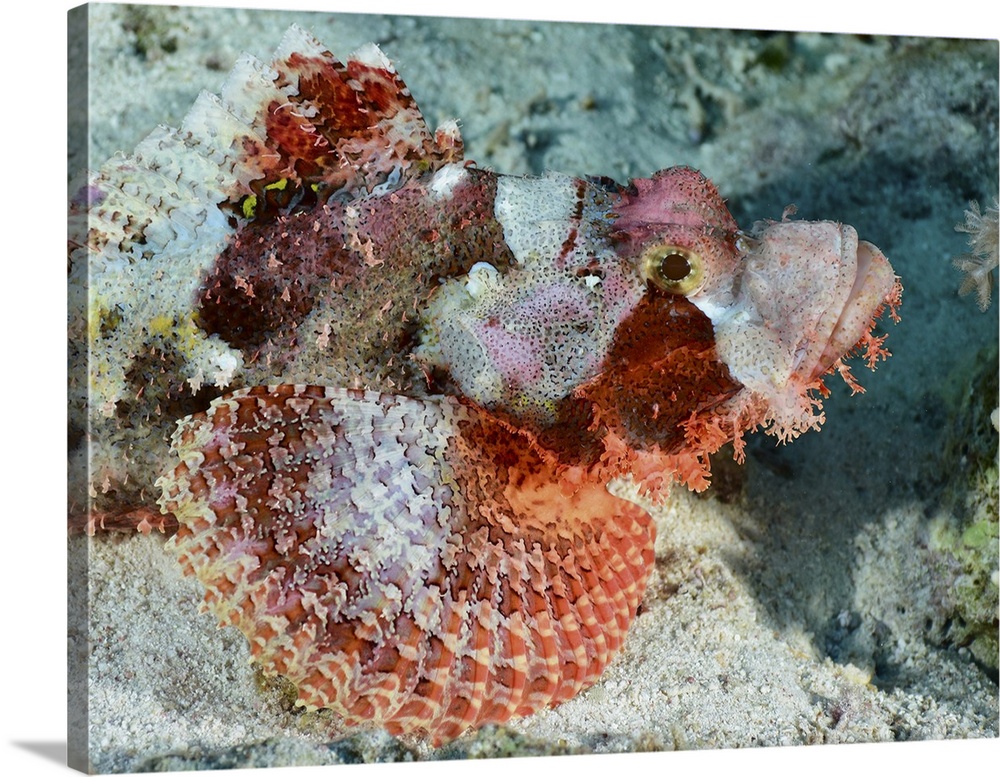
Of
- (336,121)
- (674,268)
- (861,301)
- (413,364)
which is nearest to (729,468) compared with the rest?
(861,301)

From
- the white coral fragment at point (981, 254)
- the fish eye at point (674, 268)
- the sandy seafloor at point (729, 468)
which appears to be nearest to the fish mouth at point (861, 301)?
the fish eye at point (674, 268)

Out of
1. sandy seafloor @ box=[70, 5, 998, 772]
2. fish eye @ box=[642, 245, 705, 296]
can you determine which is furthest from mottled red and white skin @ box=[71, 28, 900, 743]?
sandy seafloor @ box=[70, 5, 998, 772]

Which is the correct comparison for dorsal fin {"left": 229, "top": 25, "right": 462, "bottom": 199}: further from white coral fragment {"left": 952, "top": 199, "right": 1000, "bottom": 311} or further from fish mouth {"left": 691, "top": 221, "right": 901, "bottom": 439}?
white coral fragment {"left": 952, "top": 199, "right": 1000, "bottom": 311}

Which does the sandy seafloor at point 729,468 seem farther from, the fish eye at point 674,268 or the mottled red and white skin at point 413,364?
the fish eye at point 674,268

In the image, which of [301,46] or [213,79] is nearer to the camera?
[301,46]

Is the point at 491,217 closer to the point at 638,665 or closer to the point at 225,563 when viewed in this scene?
the point at 225,563

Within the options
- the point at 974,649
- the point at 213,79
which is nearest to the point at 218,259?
the point at 213,79

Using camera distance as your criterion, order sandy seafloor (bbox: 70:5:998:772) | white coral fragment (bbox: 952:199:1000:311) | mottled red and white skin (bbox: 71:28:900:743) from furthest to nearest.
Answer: white coral fragment (bbox: 952:199:1000:311)
sandy seafloor (bbox: 70:5:998:772)
mottled red and white skin (bbox: 71:28:900:743)

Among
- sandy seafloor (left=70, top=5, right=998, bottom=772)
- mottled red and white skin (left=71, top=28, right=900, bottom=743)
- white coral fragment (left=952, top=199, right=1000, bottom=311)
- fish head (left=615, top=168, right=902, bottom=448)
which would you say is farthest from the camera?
white coral fragment (left=952, top=199, right=1000, bottom=311)
